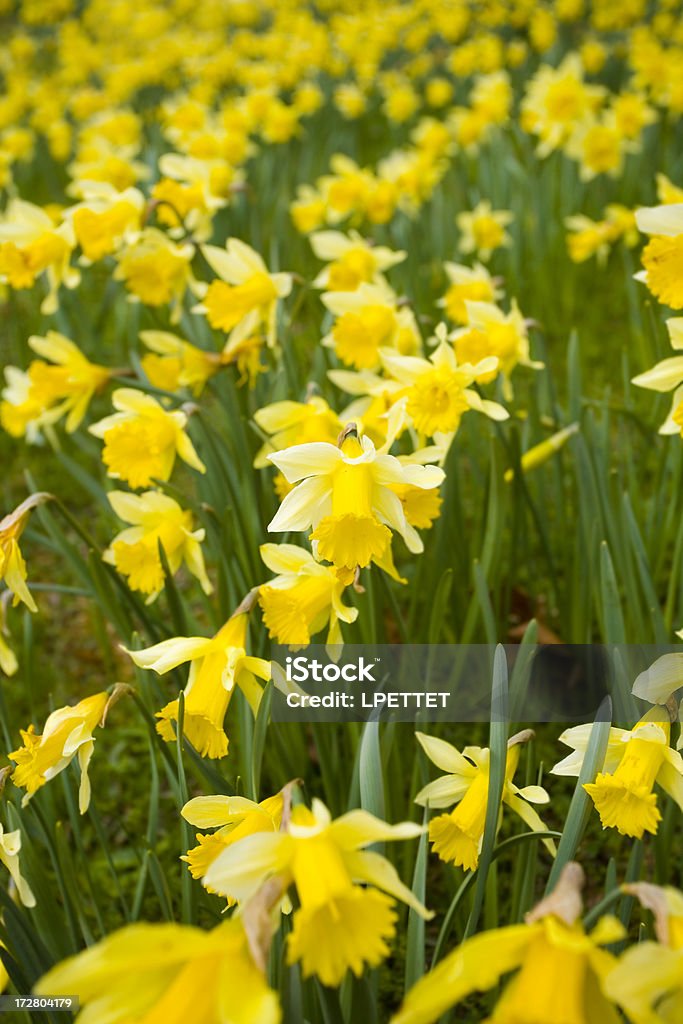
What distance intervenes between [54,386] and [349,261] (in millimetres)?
844

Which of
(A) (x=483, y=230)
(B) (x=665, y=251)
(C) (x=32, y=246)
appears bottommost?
(B) (x=665, y=251)

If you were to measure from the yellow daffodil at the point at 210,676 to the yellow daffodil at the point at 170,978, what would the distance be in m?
0.53

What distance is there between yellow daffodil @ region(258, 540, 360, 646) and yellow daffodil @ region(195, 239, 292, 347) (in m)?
0.84

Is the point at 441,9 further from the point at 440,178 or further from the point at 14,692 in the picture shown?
the point at 14,692

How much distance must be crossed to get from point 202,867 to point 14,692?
4.74 feet

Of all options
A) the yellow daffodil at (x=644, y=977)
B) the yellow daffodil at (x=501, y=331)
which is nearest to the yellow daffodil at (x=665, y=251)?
the yellow daffodil at (x=501, y=331)

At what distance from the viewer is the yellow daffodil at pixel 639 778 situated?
3.82 feet

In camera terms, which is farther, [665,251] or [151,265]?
[151,265]

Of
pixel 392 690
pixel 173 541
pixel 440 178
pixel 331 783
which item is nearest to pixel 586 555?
pixel 392 690

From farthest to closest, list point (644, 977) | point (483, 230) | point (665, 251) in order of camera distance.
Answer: point (483, 230) < point (665, 251) < point (644, 977)

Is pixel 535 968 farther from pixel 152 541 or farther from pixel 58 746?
pixel 152 541

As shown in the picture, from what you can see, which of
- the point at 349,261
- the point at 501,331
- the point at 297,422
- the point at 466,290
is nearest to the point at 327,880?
the point at 297,422

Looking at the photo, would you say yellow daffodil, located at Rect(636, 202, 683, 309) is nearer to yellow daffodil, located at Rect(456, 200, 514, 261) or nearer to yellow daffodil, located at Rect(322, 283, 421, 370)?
yellow daffodil, located at Rect(322, 283, 421, 370)

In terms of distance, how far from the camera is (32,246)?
7.85 feet
